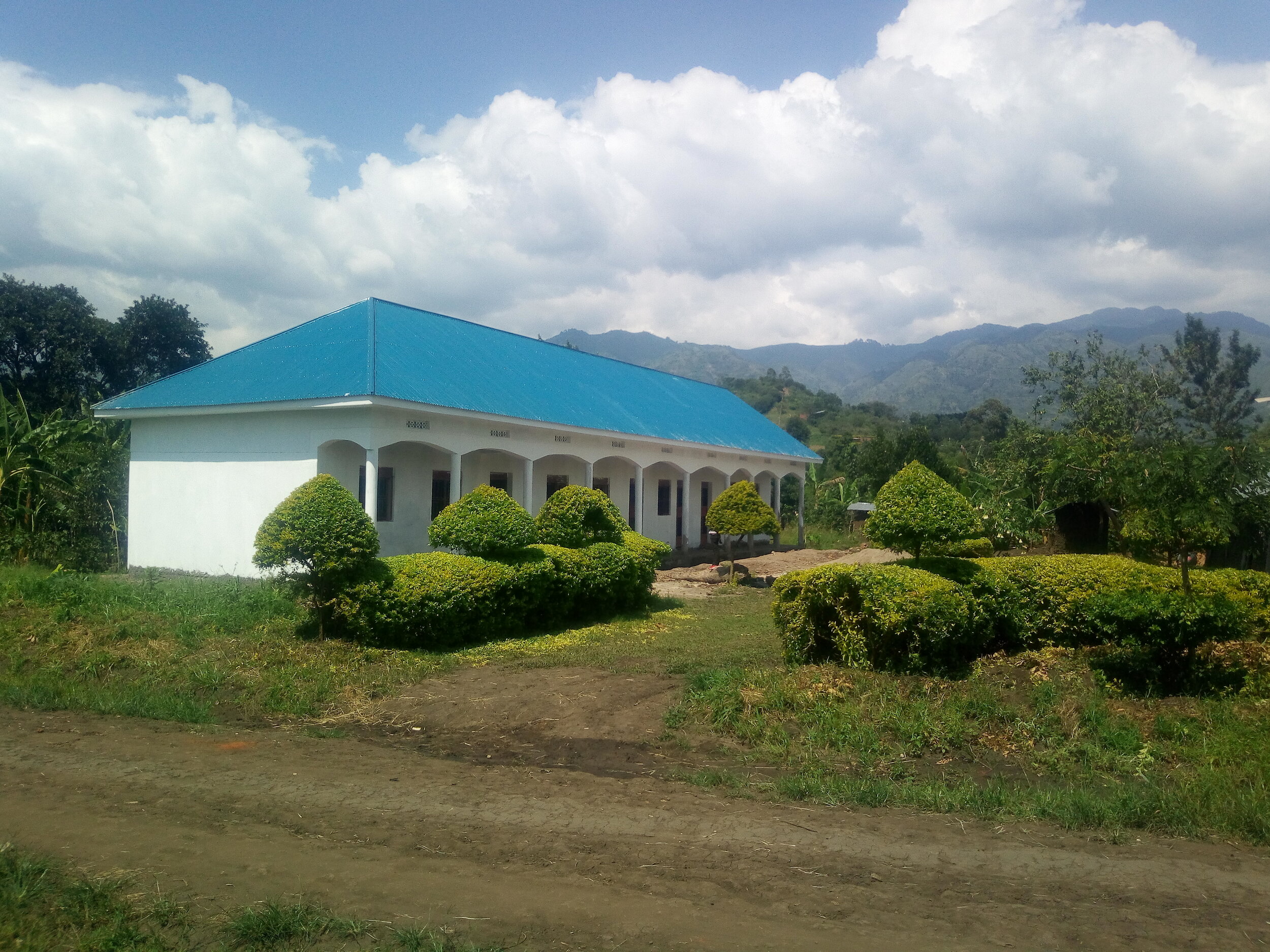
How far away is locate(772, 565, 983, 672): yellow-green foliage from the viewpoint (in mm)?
9219

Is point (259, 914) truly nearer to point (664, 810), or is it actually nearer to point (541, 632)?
point (664, 810)

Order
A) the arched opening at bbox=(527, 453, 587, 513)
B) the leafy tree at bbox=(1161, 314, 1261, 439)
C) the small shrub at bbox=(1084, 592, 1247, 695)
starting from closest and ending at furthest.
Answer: the small shrub at bbox=(1084, 592, 1247, 695)
the arched opening at bbox=(527, 453, 587, 513)
the leafy tree at bbox=(1161, 314, 1261, 439)

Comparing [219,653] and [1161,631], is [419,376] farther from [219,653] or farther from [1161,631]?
[1161,631]

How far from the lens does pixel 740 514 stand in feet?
71.1

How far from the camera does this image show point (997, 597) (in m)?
10.2

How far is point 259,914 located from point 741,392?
9301 centimetres

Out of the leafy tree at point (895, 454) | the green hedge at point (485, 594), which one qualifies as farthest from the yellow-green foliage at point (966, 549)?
the leafy tree at point (895, 454)

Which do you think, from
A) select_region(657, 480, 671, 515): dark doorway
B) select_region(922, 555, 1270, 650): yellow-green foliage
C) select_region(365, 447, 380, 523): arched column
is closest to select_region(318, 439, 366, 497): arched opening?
select_region(365, 447, 380, 523): arched column

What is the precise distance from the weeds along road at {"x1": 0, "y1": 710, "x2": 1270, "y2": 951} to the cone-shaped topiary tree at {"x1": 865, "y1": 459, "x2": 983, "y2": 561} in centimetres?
438

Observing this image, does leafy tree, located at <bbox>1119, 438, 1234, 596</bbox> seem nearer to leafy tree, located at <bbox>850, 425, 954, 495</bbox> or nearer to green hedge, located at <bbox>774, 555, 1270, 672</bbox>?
green hedge, located at <bbox>774, 555, 1270, 672</bbox>

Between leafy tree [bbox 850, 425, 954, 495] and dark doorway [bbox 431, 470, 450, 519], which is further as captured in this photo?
leafy tree [bbox 850, 425, 954, 495]

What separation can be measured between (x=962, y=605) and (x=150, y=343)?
3497cm

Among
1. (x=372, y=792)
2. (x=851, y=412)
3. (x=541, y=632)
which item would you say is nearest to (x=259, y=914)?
(x=372, y=792)

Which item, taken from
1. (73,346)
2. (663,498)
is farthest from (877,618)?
(73,346)
